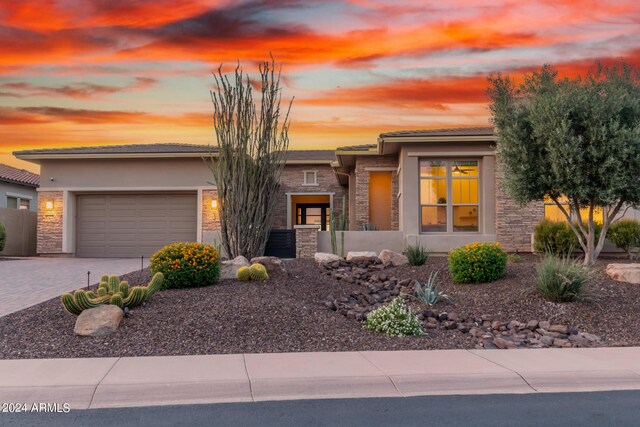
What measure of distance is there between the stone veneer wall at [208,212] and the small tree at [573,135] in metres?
12.8

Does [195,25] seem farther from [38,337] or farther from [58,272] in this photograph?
[38,337]

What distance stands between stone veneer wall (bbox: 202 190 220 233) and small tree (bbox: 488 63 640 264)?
12.8 m

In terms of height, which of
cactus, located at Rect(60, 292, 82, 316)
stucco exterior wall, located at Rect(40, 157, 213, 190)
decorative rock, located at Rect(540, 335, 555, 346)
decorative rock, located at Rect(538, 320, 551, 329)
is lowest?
decorative rock, located at Rect(540, 335, 555, 346)

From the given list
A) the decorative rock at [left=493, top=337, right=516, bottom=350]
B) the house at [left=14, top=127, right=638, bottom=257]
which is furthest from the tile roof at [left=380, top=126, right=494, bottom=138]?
the decorative rock at [left=493, top=337, right=516, bottom=350]

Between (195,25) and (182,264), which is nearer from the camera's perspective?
(182,264)

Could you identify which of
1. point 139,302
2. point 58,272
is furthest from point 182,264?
point 58,272

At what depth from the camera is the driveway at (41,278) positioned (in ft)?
39.7

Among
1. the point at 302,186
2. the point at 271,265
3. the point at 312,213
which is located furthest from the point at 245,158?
the point at 312,213

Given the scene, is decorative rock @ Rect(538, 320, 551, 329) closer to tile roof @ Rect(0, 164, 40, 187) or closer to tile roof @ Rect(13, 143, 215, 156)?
tile roof @ Rect(13, 143, 215, 156)

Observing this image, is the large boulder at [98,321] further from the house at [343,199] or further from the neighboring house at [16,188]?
the neighboring house at [16,188]

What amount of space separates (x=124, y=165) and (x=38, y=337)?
16.9 m

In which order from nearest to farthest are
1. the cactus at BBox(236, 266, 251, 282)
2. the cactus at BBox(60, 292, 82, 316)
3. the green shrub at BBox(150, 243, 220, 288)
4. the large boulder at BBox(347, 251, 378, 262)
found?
the cactus at BBox(60, 292, 82, 316)
the green shrub at BBox(150, 243, 220, 288)
the cactus at BBox(236, 266, 251, 282)
the large boulder at BBox(347, 251, 378, 262)

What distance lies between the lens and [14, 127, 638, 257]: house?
1941 centimetres

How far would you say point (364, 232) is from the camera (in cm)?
2012
